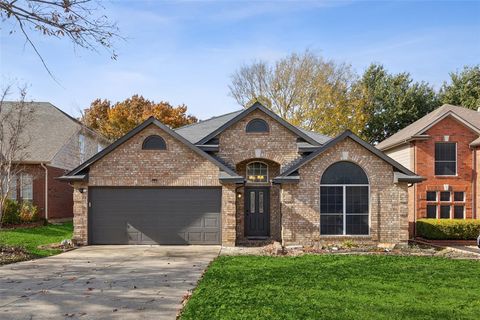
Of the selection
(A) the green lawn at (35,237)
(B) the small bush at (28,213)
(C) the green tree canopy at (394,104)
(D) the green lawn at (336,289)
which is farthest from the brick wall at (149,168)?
(C) the green tree canopy at (394,104)

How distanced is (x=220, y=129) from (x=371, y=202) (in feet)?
21.8

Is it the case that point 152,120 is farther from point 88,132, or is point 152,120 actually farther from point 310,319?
point 88,132

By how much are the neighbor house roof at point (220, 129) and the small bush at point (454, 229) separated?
6.06 metres

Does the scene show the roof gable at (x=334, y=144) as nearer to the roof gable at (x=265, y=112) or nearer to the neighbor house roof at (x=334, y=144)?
the neighbor house roof at (x=334, y=144)

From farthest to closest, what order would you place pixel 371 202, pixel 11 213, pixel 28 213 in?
pixel 28 213 → pixel 11 213 → pixel 371 202

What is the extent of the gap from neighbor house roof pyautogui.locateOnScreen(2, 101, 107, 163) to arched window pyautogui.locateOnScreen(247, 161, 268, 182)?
455 inches

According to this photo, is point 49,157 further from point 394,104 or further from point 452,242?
point 394,104

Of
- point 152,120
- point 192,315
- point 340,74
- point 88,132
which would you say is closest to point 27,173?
point 88,132

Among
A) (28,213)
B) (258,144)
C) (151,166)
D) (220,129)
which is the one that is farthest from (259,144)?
(28,213)

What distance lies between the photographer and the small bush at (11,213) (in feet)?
72.6

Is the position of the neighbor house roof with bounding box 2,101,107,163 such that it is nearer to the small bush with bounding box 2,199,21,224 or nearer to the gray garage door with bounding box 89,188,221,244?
the small bush with bounding box 2,199,21,224

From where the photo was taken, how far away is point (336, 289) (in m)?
9.46

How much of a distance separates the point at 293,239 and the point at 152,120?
6.94m

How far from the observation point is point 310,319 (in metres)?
7.15
